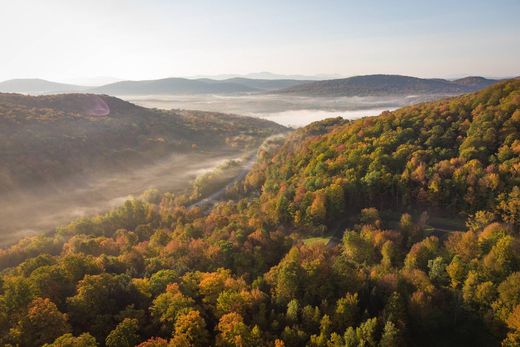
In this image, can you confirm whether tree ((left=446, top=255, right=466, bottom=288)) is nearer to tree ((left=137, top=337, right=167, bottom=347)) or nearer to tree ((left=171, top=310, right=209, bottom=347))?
tree ((left=171, top=310, right=209, bottom=347))

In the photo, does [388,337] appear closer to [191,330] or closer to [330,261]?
[330,261]

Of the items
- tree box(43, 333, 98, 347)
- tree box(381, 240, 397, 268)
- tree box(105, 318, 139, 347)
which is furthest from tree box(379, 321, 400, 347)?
tree box(43, 333, 98, 347)

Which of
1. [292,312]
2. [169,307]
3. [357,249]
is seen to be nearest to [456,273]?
[357,249]

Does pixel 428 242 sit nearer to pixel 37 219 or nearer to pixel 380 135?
pixel 380 135

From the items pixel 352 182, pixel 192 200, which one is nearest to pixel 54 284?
pixel 352 182

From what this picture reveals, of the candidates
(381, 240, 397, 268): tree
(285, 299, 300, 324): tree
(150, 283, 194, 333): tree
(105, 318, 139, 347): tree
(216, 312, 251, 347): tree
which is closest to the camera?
(105, 318, 139, 347): tree
